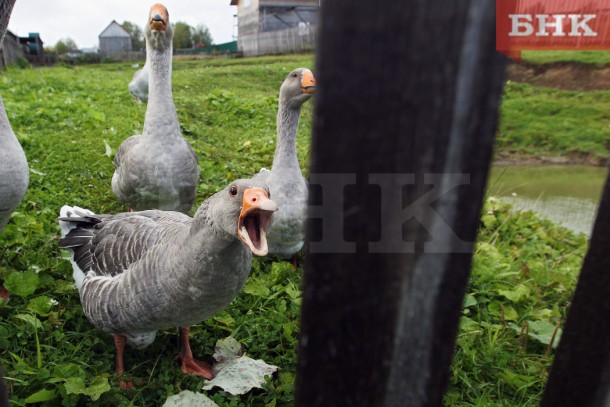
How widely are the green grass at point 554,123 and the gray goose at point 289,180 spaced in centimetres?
567

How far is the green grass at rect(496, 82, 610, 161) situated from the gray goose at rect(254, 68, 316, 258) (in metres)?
5.67

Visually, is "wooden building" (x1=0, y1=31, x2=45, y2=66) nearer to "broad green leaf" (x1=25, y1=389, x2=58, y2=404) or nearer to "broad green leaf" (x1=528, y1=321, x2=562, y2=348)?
"broad green leaf" (x1=25, y1=389, x2=58, y2=404)

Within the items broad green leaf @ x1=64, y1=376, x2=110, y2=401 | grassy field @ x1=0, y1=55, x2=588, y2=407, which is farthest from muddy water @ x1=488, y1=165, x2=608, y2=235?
broad green leaf @ x1=64, y1=376, x2=110, y2=401

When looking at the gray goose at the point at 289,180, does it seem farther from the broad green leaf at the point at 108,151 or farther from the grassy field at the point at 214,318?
the broad green leaf at the point at 108,151

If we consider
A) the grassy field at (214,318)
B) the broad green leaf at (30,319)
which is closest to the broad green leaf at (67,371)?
the grassy field at (214,318)

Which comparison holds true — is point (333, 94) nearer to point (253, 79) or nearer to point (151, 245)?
point (151, 245)

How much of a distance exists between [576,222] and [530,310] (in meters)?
3.29

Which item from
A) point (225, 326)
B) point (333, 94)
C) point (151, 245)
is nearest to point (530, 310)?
point (225, 326)

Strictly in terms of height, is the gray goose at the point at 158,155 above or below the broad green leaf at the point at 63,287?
above

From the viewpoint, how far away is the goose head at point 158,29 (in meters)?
3.08

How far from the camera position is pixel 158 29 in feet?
10.3

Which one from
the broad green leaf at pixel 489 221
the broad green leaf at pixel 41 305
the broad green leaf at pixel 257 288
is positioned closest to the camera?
the broad green leaf at pixel 41 305

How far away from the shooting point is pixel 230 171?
4812 millimetres

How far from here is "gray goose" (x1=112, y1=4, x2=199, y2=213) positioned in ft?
9.70
